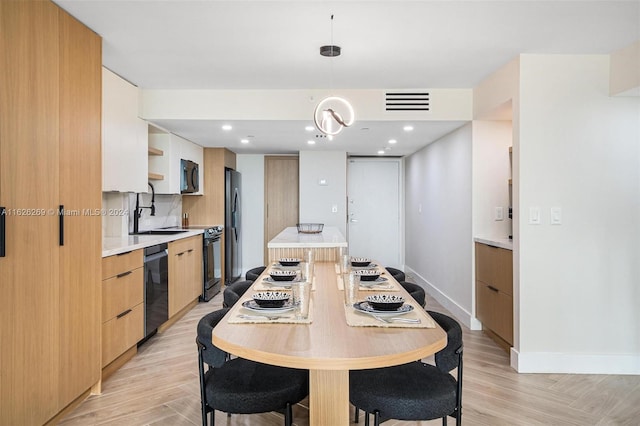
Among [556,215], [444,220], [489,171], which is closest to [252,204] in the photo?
[444,220]

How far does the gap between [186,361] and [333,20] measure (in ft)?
9.02

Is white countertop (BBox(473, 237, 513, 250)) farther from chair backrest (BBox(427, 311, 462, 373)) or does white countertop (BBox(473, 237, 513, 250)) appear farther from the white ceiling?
chair backrest (BBox(427, 311, 462, 373))

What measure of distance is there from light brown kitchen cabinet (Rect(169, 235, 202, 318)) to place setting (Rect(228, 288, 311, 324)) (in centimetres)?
247

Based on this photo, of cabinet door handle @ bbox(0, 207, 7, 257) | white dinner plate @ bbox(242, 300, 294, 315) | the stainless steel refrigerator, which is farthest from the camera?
the stainless steel refrigerator

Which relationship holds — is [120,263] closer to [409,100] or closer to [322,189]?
[409,100]

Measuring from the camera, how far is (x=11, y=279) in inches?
73.3

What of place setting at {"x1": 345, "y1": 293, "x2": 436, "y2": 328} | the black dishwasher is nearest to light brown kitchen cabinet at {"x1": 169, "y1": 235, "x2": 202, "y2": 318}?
the black dishwasher

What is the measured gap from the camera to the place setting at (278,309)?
1.59m

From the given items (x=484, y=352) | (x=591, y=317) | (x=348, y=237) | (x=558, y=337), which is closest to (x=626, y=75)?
(x=591, y=317)

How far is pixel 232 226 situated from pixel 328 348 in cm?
495

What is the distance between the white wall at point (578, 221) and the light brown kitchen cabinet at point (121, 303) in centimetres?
300

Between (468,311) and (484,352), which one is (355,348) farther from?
(468,311)

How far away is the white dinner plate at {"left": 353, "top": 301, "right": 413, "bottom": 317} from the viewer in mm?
1636

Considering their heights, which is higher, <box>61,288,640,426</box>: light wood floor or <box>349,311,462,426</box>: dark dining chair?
<box>349,311,462,426</box>: dark dining chair
